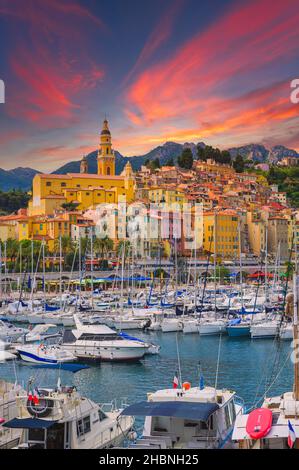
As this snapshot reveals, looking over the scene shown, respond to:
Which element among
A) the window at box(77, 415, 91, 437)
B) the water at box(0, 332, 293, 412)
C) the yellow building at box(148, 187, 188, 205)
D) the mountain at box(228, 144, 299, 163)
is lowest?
the water at box(0, 332, 293, 412)

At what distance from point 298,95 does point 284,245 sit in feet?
95.7

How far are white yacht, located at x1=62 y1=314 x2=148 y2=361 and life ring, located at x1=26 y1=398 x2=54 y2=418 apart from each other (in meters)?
5.89

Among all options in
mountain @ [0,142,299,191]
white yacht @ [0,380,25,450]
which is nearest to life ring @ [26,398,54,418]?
white yacht @ [0,380,25,450]

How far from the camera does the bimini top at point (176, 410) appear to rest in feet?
14.3

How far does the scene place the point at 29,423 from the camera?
4.34 metres

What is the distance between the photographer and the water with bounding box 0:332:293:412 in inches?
332

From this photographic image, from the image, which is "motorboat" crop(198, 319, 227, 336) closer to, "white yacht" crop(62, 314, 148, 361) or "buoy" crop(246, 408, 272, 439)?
"white yacht" crop(62, 314, 148, 361)

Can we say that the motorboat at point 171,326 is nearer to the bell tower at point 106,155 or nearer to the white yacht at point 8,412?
the white yacht at point 8,412

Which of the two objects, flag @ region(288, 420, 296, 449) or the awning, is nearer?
flag @ region(288, 420, 296, 449)

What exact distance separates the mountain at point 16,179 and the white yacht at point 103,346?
3175 centimetres

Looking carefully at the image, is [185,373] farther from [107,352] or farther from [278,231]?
[278,231]

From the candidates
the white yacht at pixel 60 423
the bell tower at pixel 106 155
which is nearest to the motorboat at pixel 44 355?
the white yacht at pixel 60 423

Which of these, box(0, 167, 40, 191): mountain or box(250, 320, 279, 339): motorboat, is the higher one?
box(0, 167, 40, 191): mountain
